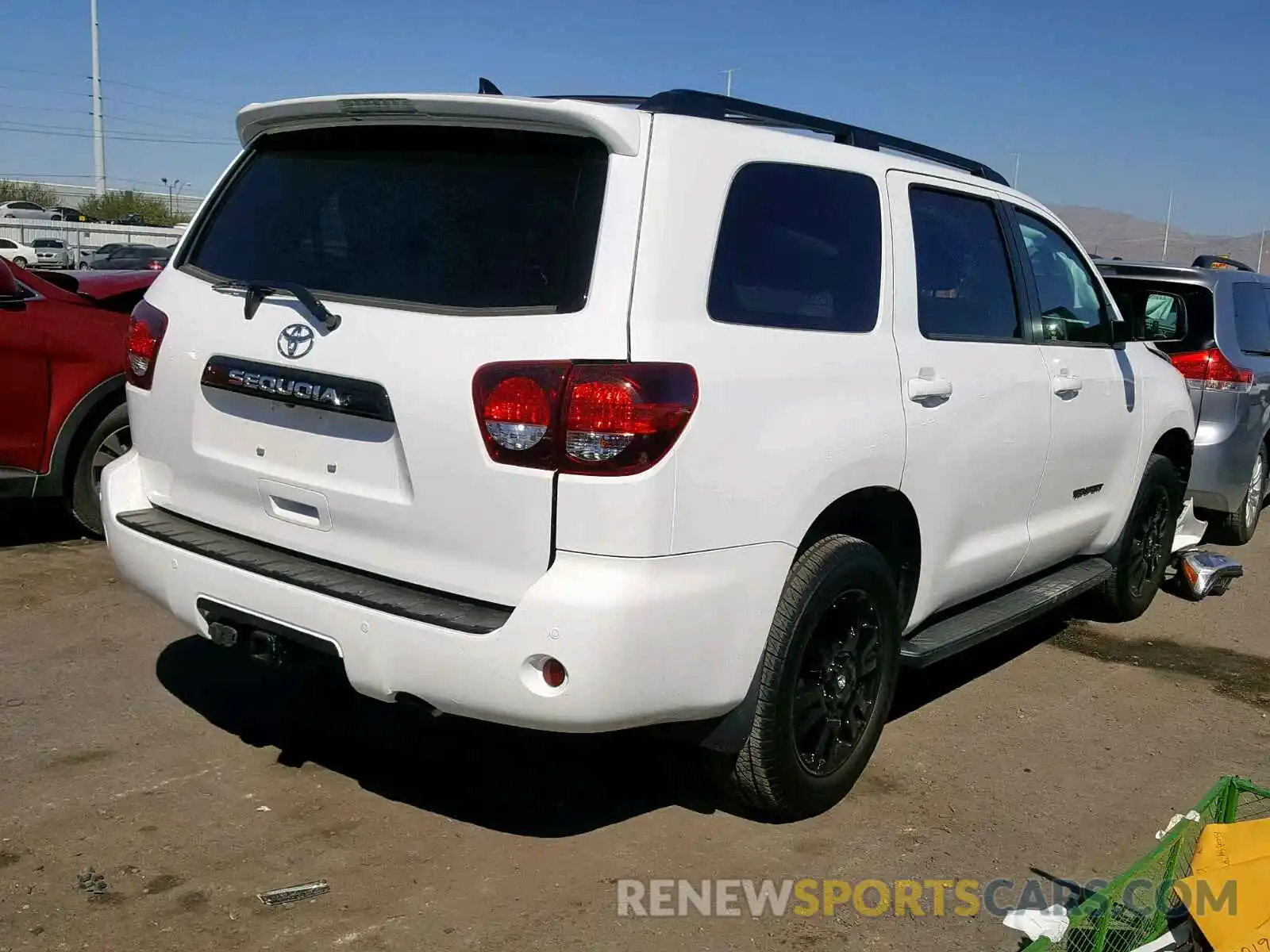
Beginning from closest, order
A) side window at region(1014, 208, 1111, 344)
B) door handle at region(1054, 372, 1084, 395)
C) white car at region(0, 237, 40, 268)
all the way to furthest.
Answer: door handle at region(1054, 372, 1084, 395) < side window at region(1014, 208, 1111, 344) < white car at region(0, 237, 40, 268)

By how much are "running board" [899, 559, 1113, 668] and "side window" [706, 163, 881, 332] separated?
1.11m

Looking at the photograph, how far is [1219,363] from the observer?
23.9ft

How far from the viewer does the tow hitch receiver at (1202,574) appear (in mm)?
6770

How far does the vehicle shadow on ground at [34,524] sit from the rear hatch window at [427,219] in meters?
3.59

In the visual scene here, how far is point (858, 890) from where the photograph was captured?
3363mm

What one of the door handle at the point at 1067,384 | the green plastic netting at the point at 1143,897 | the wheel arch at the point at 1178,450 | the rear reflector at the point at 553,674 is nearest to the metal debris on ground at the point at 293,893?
the rear reflector at the point at 553,674

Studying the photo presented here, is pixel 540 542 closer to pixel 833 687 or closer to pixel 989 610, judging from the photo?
pixel 833 687

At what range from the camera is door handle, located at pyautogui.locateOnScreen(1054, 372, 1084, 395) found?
15.5ft

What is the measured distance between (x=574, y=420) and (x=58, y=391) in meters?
4.31

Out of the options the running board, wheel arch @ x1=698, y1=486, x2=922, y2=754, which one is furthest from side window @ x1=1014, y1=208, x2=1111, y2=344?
wheel arch @ x1=698, y1=486, x2=922, y2=754

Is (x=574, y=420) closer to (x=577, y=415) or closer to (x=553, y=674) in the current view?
(x=577, y=415)

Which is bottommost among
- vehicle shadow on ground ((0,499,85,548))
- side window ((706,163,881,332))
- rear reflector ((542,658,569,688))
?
vehicle shadow on ground ((0,499,85,548))

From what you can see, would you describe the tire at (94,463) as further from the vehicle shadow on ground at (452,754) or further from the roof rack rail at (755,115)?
the roof rack rail at (755,115)

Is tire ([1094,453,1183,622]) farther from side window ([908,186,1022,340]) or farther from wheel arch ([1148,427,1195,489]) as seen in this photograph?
side window ([908,186,1022,340])
